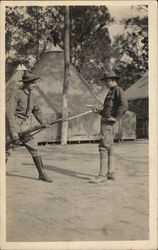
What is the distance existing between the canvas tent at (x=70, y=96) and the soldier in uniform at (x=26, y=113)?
115 cm

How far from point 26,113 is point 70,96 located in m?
1.66

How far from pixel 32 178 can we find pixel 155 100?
1342 mm

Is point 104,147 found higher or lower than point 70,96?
lower

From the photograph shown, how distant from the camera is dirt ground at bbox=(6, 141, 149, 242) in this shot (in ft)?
10.9

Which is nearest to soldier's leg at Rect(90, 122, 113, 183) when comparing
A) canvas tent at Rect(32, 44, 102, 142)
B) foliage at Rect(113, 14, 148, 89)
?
foliage at Rect(113, 14, 148, 89)

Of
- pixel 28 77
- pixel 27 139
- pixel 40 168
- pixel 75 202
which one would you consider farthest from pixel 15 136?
pixel 75 202

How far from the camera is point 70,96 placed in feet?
17.5

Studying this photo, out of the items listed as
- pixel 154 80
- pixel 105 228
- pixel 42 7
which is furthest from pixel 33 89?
pixel 105 228

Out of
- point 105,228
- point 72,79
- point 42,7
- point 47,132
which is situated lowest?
point 105,228

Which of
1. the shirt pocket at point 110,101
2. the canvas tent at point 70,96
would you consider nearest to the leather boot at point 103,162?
the shirt pocket at point 110,101

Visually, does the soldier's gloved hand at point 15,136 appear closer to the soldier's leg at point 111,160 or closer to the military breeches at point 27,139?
the military breeches at point 27,139

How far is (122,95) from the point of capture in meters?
3.66

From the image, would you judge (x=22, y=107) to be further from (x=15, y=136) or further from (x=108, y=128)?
(x=108, y=128)

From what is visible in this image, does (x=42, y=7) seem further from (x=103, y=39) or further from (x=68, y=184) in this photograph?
(x=68, y=184)
